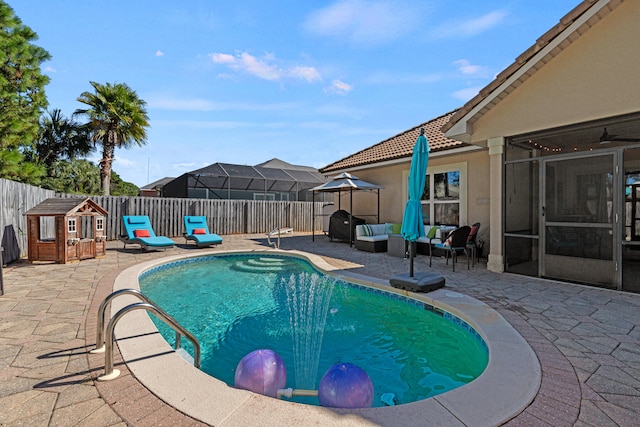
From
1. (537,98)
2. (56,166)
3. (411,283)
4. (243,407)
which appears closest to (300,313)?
(411,283)

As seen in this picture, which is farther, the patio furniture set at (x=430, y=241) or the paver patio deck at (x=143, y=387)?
the patio furniture set at (x=430, y=241)

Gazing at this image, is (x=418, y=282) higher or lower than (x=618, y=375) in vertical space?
higher

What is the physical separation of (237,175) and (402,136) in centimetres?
1064

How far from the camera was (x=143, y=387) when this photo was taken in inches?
94.6

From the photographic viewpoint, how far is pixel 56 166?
2098 centimetres

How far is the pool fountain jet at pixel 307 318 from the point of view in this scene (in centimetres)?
362

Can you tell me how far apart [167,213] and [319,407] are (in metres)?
14.4

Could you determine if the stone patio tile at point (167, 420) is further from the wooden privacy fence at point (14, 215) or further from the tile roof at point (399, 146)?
the tile roof at point (399, 146)

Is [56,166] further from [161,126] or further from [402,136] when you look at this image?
[402,136]

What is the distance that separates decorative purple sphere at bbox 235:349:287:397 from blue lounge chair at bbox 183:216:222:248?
8.86m

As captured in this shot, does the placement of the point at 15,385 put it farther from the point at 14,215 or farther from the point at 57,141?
the point at 57,141

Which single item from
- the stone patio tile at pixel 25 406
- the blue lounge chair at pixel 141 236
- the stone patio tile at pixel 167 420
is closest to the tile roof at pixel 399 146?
the blue lounge chair at pixel 141 236

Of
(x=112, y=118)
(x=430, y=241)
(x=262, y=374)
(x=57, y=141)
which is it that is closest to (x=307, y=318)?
(x=262, y=374)

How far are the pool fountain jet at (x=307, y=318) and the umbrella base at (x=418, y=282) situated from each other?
1.37 meters
